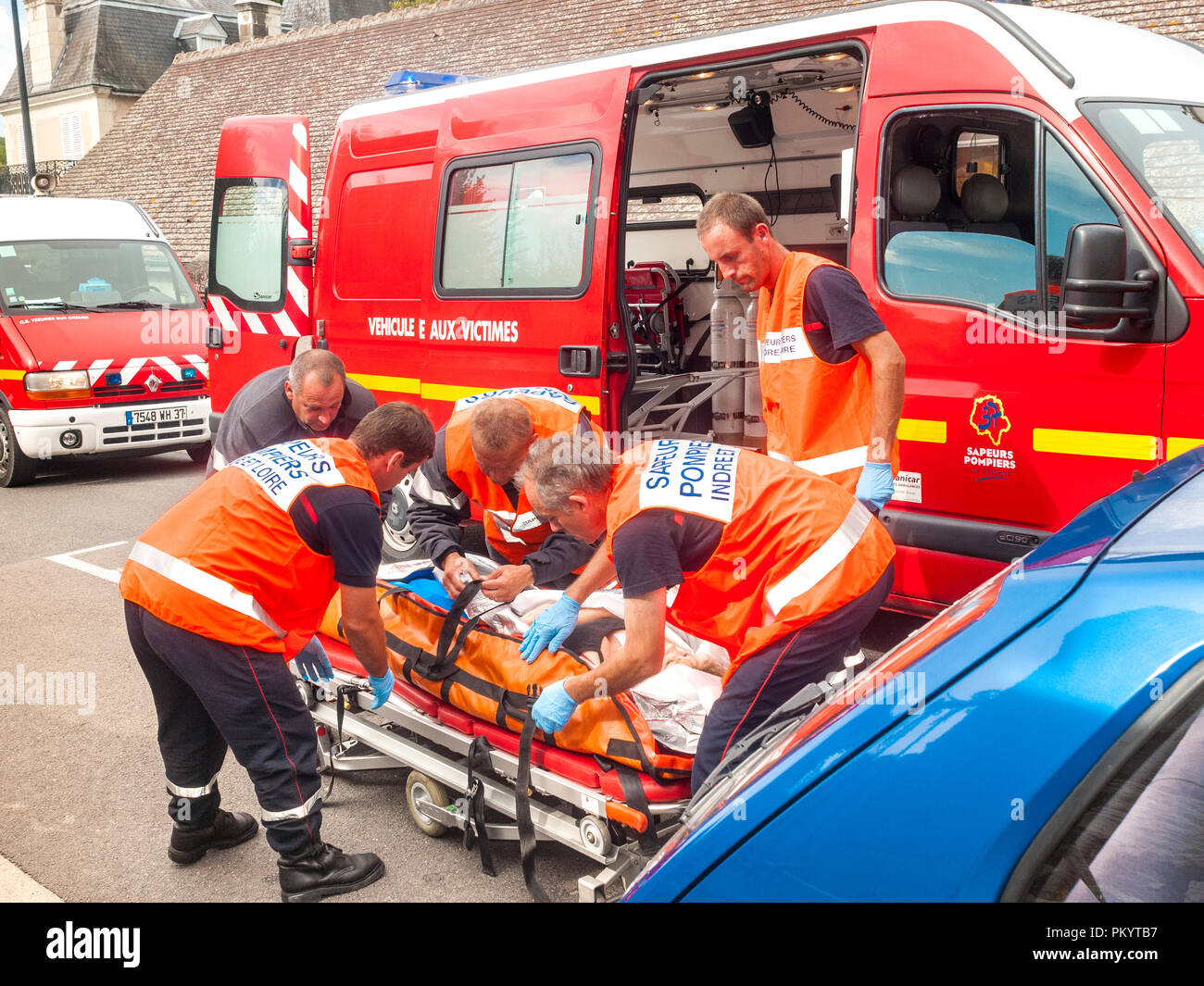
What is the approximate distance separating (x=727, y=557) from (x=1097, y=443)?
1.56 meters

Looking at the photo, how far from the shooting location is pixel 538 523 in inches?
160

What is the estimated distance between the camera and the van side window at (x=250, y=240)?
7.02m

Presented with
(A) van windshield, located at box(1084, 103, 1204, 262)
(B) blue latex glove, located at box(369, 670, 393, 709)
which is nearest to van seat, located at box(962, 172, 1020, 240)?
(A) van windshield, located at box(1084, 103, 1204, 262)

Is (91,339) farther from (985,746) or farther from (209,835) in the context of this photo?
(985,746)

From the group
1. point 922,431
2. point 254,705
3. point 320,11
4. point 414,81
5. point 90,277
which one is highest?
point 320,11

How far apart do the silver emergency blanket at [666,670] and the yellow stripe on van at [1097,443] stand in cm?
131

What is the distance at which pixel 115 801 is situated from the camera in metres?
3.61

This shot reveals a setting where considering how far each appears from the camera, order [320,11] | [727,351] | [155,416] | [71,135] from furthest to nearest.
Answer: [71,135] → [320,11] → [155,416] → [727,351]

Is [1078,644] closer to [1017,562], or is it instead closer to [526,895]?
[1017,562]

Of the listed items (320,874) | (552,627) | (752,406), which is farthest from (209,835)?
(752,406)

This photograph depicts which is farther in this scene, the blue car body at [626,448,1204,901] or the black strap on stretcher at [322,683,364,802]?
the black strap on stretcher at [322,683,364,802]

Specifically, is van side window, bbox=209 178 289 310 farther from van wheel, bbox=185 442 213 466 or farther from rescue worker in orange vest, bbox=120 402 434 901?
rescue worker in orange vest, bbox=120 402 434 901

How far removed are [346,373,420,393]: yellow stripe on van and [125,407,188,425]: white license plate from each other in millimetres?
3686

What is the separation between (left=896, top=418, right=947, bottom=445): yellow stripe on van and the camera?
3783 mm
